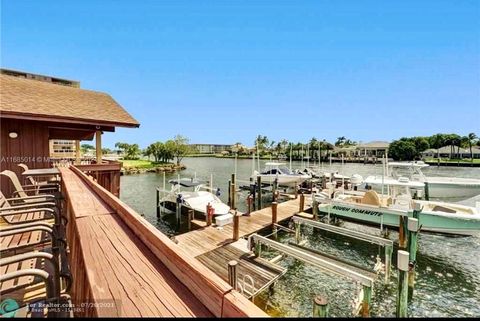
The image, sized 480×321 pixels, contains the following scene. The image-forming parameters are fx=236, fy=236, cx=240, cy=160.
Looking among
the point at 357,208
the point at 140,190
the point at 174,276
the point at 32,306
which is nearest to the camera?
the point at 174,276

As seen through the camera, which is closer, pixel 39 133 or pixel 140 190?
pixel 39 133

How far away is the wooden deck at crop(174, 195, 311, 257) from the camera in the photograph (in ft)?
30.8

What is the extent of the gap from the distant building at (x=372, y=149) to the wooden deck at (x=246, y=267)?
270 ft

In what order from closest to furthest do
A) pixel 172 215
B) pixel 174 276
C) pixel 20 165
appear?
pixel 174 276 < pixel 20 165 < pixel 172 215

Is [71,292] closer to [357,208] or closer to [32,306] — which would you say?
[32,306]

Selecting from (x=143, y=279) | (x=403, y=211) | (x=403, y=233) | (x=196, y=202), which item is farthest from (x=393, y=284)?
(x=196, y=202)

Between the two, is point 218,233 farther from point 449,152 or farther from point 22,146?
point 449,152

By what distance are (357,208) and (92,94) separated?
14.8m

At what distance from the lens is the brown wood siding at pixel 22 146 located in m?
7.40

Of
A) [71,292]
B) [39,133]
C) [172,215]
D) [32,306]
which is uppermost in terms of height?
[39,133]

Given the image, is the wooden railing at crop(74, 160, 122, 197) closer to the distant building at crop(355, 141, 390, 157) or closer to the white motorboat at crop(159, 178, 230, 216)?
the white motorboat at crop(159, 178, 230, 216)

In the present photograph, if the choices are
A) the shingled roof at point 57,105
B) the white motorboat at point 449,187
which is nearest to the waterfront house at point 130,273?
the shingled roof at point 57,105

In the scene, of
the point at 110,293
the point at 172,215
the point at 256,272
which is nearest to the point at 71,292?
the point at 110,293

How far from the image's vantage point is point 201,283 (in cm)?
131
